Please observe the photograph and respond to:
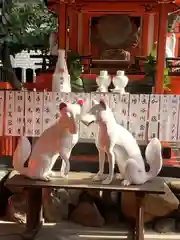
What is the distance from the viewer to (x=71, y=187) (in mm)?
2752

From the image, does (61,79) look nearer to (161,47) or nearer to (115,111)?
(115,111)

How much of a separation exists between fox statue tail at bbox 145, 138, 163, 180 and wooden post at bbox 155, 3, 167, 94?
1372 millimetres

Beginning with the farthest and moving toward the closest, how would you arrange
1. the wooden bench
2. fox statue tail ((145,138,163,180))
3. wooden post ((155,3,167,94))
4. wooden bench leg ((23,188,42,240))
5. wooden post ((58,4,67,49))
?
wooden post ((58,4,67,49)), wooden post ((155,3,167,94)), wooden bench leg ((23,188,42,240)), fox statue tail ((145,138,163,180)), the wooden bench

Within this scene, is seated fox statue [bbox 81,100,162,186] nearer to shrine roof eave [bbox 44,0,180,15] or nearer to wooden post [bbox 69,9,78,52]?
shrine roof eave [bbox 44,0,180,15]

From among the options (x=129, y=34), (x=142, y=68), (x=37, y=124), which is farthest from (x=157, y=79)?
(x=37, y=124)

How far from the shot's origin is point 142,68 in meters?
4.75

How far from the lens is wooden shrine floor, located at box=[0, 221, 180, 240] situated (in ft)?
10.1

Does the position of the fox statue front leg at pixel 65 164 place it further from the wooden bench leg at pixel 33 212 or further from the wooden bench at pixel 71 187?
→ the wooden bench leg at pixel 33 212

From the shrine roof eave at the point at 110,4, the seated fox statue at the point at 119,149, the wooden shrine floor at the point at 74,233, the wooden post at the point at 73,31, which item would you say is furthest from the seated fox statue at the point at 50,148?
the wooden post at the point at 73,31

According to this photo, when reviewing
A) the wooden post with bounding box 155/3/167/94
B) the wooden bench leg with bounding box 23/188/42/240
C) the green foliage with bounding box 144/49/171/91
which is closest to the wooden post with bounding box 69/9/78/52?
the green foliage with bounding box 144/49/171/91

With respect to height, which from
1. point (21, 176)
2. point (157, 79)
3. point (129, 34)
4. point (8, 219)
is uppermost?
point (129, 34)

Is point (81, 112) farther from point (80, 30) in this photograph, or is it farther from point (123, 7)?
point (80, 30)

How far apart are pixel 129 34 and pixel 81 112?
2385 mm

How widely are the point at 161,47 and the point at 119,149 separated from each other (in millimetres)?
1620
